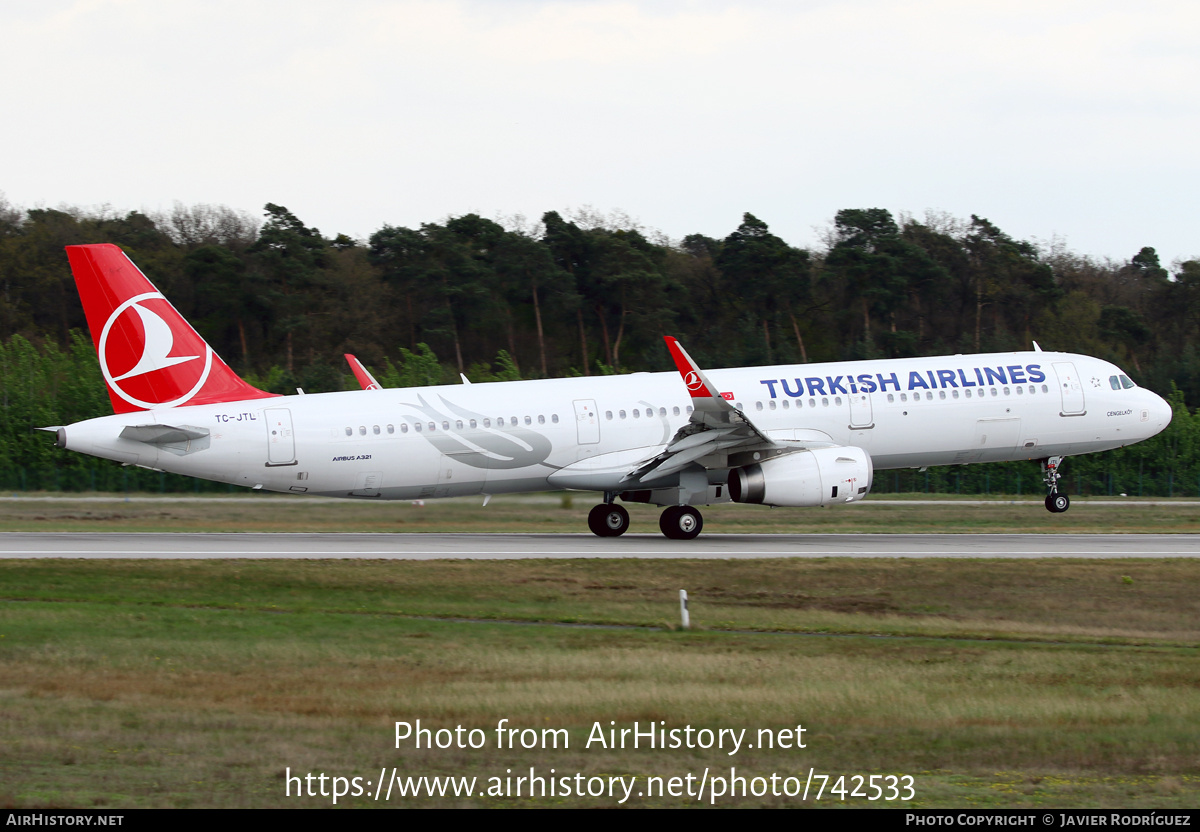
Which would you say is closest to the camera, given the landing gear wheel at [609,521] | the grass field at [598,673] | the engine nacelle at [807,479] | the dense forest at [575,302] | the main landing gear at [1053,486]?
the grass field at [598,673]

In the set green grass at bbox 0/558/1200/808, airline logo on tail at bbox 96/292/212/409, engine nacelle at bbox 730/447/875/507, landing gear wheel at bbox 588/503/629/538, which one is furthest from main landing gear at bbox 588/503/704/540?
airline logo on tail at bbox 96/292/212/409

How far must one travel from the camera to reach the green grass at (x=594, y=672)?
1055 centimetres

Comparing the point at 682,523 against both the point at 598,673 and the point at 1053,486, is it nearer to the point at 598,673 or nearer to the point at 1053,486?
the point at 1053,486

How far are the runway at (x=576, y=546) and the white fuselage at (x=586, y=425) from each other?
149 centimetres

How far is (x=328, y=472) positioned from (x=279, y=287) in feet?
163

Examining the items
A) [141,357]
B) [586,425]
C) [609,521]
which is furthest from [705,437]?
[141,357]

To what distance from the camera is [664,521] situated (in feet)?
98.2

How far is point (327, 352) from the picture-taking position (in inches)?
2940

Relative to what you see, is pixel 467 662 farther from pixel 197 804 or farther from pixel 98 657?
pixel 197 804

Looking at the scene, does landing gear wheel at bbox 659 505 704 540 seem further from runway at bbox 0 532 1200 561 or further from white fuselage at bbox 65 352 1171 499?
white fuselage at bbox 65 352 1171 499

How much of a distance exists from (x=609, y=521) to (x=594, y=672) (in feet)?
51.0

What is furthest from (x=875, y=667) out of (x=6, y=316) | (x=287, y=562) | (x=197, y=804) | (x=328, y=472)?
(x=6, y=316)

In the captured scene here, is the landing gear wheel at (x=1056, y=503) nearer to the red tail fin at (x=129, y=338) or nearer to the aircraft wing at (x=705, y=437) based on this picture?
the aircraft wing at (x=705, y=437)

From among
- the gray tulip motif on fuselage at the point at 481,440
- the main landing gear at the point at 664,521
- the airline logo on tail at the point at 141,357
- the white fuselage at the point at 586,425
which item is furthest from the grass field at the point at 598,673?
the airline logo on tail at the point at 141,357
